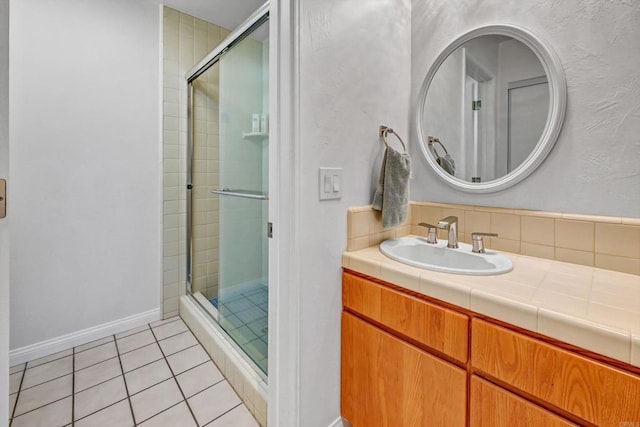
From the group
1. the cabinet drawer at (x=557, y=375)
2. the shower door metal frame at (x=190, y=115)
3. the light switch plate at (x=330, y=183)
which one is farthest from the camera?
the shower door metal frame at (x=190, y=115)

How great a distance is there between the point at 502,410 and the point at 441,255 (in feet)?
1.97

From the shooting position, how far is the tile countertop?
577 mm

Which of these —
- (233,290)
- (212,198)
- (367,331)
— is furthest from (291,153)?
(212,198)

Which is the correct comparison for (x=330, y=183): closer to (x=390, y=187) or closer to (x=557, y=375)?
(x=390, y=187)

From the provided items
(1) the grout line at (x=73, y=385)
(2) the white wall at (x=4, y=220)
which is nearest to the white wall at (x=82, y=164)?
(1) the grout line at (x=73, y=385)

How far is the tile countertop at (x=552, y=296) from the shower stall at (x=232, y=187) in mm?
887

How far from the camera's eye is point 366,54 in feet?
3.89

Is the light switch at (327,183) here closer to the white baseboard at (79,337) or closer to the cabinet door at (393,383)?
the cabinet door at (393,383)

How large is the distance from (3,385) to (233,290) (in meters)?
1.28

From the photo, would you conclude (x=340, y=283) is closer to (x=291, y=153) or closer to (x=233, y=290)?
(x=291, y=153)

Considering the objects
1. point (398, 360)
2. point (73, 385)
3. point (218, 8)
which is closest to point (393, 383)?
point (398, 360)

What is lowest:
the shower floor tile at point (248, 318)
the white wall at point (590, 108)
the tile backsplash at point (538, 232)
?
the shower floor tile at point (248, 318)

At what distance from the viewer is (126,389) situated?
1405 millimetres

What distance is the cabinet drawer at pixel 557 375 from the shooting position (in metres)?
0.55
